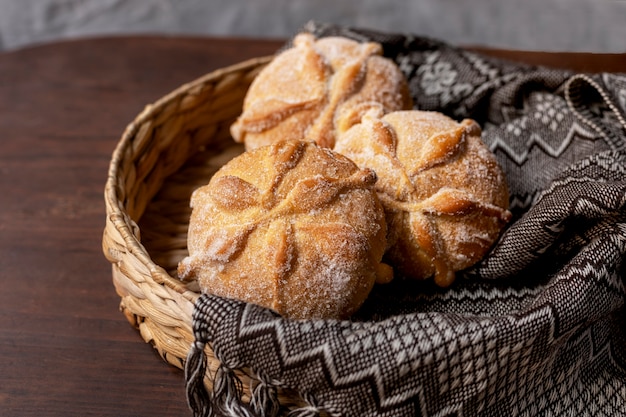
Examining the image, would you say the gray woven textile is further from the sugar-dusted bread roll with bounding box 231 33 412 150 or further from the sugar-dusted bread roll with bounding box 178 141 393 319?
the sugar-dusted bread roll with bounding box 231 33 412 150

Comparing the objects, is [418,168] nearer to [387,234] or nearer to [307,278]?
[387,234]

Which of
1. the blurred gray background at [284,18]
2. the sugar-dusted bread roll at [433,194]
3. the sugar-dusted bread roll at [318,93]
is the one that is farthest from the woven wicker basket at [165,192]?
the blurred gray background at [284,18]

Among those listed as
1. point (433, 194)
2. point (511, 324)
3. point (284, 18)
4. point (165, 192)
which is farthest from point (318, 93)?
point (284, 18)

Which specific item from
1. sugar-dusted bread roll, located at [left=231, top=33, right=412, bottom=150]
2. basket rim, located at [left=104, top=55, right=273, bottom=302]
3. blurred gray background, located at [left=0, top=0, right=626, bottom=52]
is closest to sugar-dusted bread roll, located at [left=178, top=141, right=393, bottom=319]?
basket rim, located at [left=104, top=55, right=273, bottom=302]

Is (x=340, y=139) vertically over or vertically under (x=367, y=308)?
over

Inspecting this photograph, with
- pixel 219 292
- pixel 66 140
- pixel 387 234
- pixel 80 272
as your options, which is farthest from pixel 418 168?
pixel 66 140

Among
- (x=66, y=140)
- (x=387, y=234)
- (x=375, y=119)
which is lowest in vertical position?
(x=66, y=140)

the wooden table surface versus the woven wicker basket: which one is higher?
the woven wicker basket
